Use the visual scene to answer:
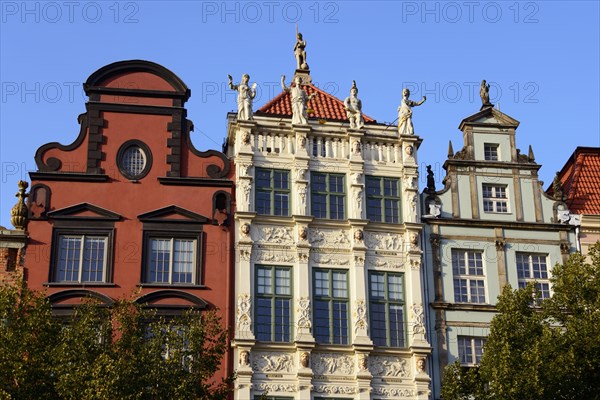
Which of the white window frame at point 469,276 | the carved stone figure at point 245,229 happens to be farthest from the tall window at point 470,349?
the carved stone figure at point 245,229

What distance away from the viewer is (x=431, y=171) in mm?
39969

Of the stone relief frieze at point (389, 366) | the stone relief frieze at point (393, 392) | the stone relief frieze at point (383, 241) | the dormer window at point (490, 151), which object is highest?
the dormer window at point (490, 151)

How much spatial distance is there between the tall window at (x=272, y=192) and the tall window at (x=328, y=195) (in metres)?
0.96

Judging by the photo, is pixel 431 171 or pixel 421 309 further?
pixel 431 171

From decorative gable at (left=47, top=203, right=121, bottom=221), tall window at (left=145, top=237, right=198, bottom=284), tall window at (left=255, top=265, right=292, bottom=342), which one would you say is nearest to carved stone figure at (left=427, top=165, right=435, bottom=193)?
tall window at (left=255, top=265, right=292, bottom=342)

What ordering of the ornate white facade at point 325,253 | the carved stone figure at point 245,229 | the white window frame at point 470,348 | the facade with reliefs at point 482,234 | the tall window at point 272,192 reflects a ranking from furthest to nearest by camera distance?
the tall window at point 272,192
the facade with reliefs at point 482,234
the white window frame at point 470,348
the carved stone figure at point 245,229
the ornate white facade at point 325,253

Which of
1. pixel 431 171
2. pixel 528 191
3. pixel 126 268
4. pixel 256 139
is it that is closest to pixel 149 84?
pixel 256 139

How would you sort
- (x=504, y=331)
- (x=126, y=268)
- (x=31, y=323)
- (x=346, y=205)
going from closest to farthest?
(x=31, y=323), (x=504, y=331), (x=126, y=268), (x=346, y=205)

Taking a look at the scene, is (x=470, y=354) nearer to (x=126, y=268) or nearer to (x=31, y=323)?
(x=126, y=268)

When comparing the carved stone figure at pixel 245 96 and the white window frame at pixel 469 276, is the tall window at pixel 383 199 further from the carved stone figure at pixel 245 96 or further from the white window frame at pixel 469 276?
the carved stone figure at pixel 245 96

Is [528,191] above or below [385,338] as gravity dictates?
above

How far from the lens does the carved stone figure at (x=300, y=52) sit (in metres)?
43.2

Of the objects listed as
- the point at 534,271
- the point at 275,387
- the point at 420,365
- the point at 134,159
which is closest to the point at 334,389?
the point at 275,387

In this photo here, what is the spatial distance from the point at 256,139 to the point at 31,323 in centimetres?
1207
